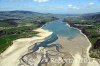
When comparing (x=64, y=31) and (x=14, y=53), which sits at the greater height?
(x=14, y=53)

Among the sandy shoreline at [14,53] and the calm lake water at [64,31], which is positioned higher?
the sandy shoreline at [14,53]

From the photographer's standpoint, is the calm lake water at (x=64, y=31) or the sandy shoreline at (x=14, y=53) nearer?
the sandy shoreline at (x=14, y=53)

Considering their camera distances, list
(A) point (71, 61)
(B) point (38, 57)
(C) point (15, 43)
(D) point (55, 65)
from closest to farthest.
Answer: (D) point (55, 65) < (A) point (71, 61) < (B) point (38, 57) < (C) point (15, 43)

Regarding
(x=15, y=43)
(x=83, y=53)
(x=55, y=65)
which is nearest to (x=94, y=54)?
(x=83, y=53)

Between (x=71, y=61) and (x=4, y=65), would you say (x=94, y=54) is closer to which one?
(x=71, y=61)

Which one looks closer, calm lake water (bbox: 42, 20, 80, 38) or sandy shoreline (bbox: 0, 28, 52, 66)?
sandy shoreline (bbox: 0, 28, 52, 66)

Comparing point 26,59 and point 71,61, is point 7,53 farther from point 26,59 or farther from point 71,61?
point 71,61

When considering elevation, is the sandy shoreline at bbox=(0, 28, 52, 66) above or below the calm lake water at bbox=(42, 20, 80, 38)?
above

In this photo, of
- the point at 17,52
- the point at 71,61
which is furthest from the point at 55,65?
the point at 17,52

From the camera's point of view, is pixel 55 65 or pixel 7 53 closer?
pixel 55 65

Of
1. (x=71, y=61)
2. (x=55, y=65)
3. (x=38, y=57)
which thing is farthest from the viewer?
(x=38, y=57)
